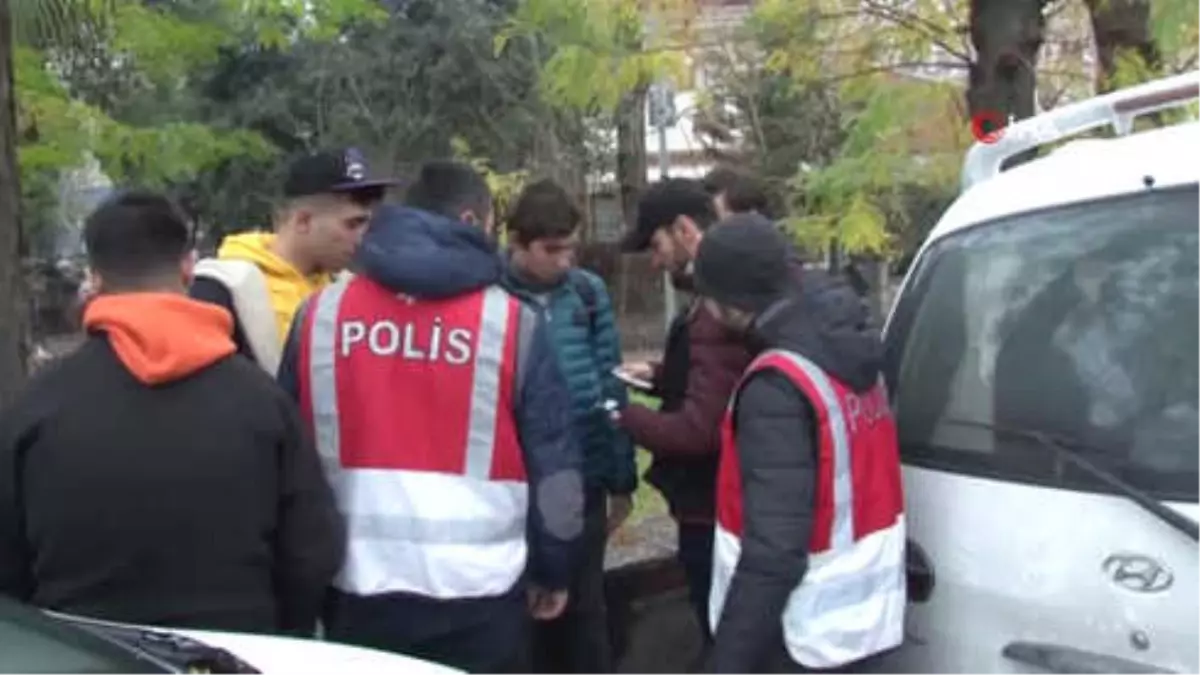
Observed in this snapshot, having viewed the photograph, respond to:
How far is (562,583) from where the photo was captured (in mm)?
3977

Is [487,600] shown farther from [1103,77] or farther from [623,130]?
[623,130]

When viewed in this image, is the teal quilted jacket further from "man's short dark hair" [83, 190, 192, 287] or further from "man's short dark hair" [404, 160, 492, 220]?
"man's short dark hair" [83, 190, 192, 287]

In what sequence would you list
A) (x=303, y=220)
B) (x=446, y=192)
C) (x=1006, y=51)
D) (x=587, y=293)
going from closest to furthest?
(x=446, y=192)
(x=303, y=220)
(x=587, y=293)
(x=1006, y=51)

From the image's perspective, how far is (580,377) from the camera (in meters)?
4.66

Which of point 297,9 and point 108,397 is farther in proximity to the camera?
point 297,9

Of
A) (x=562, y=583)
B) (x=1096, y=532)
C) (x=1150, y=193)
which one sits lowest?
(x=562, y=583)

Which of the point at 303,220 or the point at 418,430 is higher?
the point at 303,220

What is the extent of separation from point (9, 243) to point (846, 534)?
3393 mm

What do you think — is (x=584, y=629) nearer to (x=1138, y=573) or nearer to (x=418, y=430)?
(x=418, y=430)

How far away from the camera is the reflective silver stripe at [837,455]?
11.3ft

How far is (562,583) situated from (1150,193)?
1537 millimetres

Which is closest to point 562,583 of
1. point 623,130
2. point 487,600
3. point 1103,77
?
point 487,600

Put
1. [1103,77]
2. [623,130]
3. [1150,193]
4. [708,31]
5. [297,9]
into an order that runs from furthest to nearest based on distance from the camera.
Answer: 1. [623,130]
2. [297,9]
3. [708,31]
4. [1103,77]
5. [1150,193]

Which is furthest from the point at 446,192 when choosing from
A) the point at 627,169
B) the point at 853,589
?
the point at 627,169
